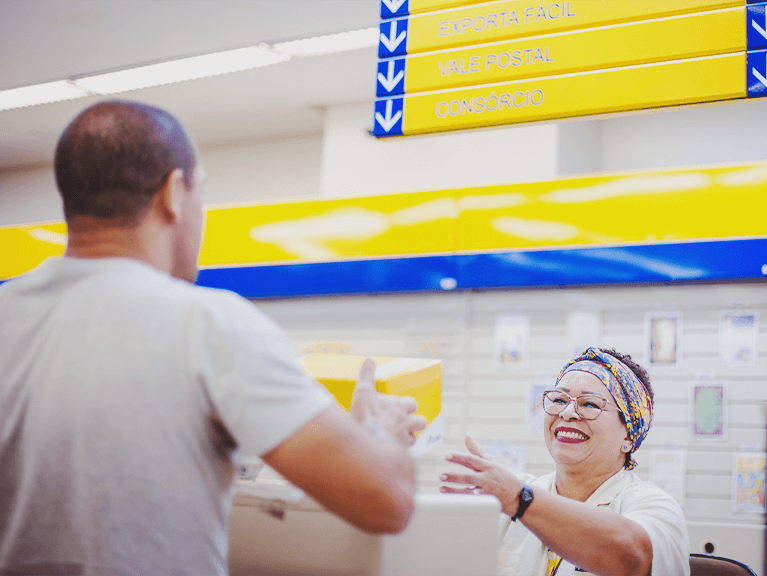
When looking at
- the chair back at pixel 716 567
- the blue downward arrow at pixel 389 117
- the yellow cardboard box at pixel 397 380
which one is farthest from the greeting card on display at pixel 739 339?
the yellow cardboard box at pixel 397 380

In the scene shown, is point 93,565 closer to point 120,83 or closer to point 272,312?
point 272,312

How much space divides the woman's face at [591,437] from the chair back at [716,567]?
44cm

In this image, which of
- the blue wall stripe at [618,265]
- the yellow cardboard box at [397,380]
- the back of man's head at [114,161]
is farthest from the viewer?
the blue wall stripe at [618,265]

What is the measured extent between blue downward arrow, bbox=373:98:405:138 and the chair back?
1881mm

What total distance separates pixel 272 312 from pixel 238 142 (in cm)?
246

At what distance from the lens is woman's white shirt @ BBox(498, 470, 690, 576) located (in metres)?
2.13

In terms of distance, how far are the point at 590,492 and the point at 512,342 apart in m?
2.09

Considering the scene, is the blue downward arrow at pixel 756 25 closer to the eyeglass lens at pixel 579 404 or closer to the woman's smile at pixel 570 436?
the eyeglass lens at pixel 579 404

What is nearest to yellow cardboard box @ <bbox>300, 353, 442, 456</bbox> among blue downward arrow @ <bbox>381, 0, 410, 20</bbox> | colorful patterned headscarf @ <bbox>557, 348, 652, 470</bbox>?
colorful patterned headscarf @ <bbox>557, 348, 652, 470</bbox>

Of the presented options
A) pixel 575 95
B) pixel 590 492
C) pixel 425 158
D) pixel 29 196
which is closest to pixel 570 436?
pixel 590 492

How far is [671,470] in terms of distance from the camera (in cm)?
419

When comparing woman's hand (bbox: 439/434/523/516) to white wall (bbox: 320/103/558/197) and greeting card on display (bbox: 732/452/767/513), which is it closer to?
greeting card on display (bbox: 732/452/767/513)

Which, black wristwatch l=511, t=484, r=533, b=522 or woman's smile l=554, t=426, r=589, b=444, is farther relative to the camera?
woman's smile l=554, t=426, r=589, b=444

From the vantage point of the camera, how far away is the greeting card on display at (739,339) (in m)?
4.08
